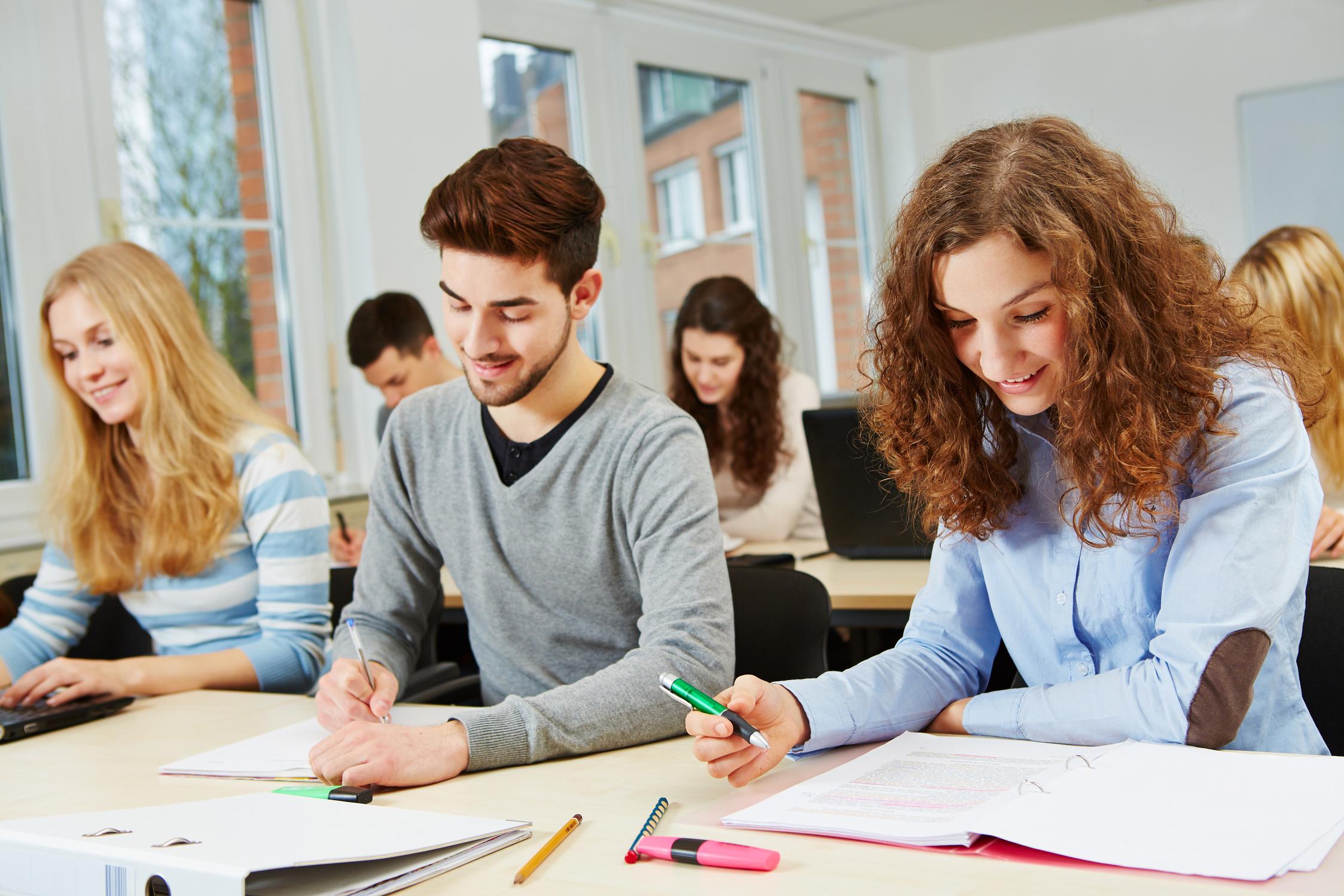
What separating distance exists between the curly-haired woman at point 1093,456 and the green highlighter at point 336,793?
34 cm

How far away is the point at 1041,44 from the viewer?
5781 millimetres

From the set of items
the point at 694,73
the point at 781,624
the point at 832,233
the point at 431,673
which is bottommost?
the point at 431,673

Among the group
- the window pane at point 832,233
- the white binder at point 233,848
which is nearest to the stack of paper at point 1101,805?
the white binder at point 233,848

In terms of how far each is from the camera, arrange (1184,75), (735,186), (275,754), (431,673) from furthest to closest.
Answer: (1184,75) → (735,186) → (431,673) → (275,754)

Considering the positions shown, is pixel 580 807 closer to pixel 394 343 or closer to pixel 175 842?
pixel 175 842

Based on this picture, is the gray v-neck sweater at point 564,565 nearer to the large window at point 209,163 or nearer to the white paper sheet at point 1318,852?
the white paper sheet at point 1318,852

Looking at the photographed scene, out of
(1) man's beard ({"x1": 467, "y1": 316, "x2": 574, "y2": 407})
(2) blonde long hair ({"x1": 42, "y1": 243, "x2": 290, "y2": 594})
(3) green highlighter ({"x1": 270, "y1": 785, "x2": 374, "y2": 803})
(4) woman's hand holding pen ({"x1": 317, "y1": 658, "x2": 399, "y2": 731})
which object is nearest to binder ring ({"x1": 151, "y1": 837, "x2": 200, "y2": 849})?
(3) green highlighter ({"x1": 270, "y1": 785, "x2": 374, "y2": 803})

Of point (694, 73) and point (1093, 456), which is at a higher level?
point (694, 73)

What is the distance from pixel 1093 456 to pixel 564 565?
2.37 feet

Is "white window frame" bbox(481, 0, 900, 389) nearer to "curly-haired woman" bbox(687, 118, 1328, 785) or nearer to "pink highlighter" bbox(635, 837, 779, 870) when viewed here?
"curly-haired woman" bbox(687, 118, 1328, 785)

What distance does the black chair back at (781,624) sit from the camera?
1.62m

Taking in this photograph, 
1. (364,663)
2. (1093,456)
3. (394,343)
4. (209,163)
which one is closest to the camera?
(1093,456)

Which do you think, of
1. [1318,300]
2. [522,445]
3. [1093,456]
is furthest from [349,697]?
[1318,300]

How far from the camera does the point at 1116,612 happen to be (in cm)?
121
